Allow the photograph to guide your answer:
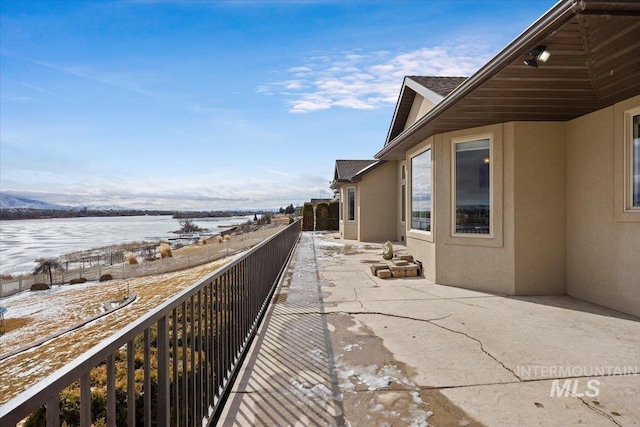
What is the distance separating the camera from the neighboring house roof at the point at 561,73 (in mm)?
2797

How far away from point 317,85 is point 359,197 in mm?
6062

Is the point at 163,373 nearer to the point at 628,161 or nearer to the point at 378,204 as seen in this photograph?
the point at 628,161

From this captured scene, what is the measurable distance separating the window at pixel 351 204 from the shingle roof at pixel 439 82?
7469mm

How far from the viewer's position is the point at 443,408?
2426 mm

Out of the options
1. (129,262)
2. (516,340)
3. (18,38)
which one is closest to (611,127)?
(516,340)

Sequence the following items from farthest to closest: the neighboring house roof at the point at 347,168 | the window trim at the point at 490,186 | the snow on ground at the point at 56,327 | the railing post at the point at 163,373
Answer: the neighboring house roof at the point at 347,168 < the snow on ground at the point at 56,327 < the window trim at the point at 490,186 < the railing post at the point at 163,373

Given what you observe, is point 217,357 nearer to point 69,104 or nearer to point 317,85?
point 317,85

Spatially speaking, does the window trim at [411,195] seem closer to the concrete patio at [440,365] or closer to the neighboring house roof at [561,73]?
the neighboring house roof at [561,73]

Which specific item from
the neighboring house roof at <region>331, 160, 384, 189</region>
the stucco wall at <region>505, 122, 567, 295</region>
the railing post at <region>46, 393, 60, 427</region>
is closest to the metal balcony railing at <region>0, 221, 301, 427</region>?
the railing post at <region>46, 393, 60, 427</region>

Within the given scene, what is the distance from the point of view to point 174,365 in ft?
5.55

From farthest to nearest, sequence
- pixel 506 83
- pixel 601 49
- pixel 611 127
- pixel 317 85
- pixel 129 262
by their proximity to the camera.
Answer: pixel 129 262
pixel 317 85
pixel 611 127
pixel 506 83
pixel 601 49

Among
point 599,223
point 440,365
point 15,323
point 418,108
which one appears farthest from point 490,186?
point 15,323

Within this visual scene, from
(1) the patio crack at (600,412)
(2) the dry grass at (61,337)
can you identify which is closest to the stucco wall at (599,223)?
(1) the patio crack at (600,412)

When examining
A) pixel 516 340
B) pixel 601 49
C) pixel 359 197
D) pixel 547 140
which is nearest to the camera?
pixel 601 49
